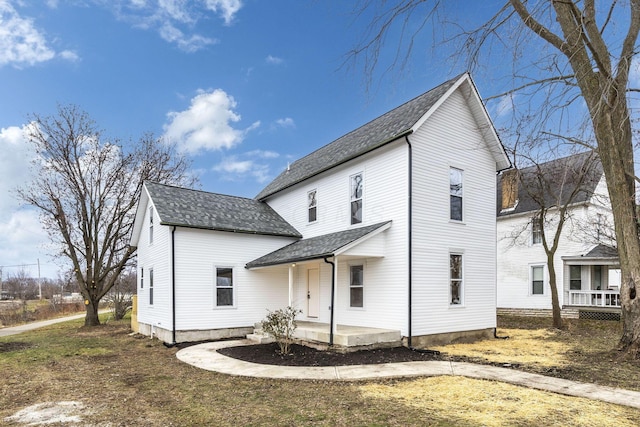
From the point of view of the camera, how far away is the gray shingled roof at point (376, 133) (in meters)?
12.1

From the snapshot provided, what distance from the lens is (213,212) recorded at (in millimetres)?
15188

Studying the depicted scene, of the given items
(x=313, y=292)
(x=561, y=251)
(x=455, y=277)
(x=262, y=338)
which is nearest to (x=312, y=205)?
(x=313, y=292)

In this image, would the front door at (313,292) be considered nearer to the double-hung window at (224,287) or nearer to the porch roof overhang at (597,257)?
the double-hung window at (224,287)

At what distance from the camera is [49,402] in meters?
6.61

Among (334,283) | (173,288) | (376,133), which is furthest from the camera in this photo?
(376,133)

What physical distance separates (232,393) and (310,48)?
11.3m

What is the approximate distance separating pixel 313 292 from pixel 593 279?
15.8 meters

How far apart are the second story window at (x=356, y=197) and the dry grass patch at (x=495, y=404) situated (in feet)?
21.7

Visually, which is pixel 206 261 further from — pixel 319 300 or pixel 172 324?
pixel 319 300

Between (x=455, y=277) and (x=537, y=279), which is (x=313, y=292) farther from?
(x=537, y=279)

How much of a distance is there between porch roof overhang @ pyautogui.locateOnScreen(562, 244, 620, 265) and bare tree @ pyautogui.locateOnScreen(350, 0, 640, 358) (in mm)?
10952

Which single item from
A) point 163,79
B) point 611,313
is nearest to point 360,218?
point 163,79

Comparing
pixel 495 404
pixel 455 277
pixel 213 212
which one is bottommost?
pixel 495 404

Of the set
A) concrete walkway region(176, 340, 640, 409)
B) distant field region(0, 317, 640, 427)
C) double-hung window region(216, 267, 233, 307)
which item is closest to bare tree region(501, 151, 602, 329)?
distant field region(0, 317, 640, 427)
